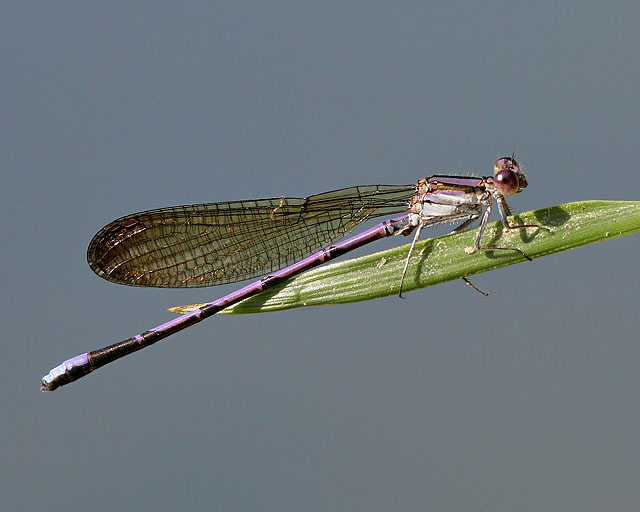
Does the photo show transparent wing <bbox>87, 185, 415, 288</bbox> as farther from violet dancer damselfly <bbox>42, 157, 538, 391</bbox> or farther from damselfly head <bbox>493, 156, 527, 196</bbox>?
damselfly head <bbox>493, 156, 527, 196</bbox>

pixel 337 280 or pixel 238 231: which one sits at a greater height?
pixel 238 231

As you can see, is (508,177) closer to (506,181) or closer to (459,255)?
(506,181)

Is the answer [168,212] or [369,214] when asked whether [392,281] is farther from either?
[168,212]

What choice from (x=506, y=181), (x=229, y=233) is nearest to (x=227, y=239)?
(x=229, y=233)

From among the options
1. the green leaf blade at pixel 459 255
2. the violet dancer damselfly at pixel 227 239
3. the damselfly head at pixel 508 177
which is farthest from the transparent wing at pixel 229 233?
the green leaf blade at pixel 459 255

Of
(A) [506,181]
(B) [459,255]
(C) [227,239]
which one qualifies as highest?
(C) [227,239]

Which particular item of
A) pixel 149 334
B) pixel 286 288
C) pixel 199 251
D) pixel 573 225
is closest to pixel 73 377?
pixel 149 334
